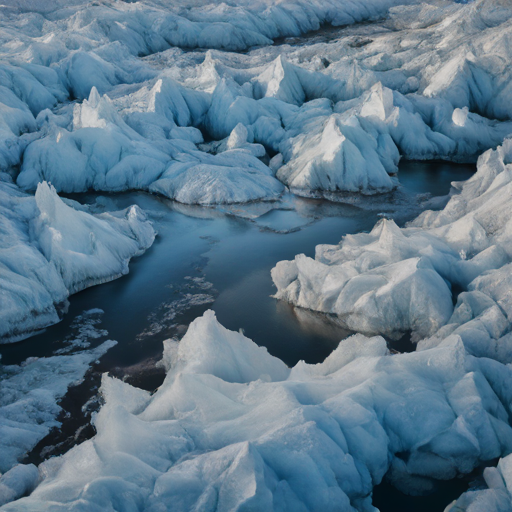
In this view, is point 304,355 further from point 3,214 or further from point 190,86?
point 190,86

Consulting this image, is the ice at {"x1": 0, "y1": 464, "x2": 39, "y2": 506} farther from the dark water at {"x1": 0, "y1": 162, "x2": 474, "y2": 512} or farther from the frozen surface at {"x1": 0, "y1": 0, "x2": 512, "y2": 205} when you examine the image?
the frozen surface at {"x1": 0, "y1": 0, "x2": 512, "y2": 205}

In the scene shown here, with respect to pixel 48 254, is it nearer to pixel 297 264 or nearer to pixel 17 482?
pixel 297 264

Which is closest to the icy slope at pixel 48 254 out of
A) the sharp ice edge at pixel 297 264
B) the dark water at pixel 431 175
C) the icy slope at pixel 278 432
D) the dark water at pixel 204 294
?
the sharp ice edge at pixel 297 264

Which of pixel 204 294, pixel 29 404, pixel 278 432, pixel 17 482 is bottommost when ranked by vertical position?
pixel 204 294

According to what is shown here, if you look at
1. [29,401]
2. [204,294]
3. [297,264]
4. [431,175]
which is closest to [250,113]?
[431,175]

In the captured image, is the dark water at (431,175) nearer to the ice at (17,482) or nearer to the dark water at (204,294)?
the dark water at (204,294)

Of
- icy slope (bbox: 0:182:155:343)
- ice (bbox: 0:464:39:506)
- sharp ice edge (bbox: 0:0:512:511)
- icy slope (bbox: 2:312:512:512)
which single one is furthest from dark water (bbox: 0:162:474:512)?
ice (bbox: 0:464:39:506)
